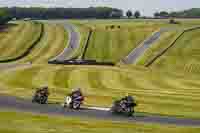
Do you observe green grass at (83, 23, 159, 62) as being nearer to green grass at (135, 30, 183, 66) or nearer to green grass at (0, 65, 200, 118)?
green grass at (135, 30, 183, 66)

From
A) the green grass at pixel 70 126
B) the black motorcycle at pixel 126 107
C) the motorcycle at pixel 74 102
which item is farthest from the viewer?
the motorcycle at pixel 74 102

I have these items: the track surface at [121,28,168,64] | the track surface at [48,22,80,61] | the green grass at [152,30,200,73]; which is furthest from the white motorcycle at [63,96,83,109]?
the track surface at [48,22,80,61]

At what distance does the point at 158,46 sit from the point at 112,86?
219 feet

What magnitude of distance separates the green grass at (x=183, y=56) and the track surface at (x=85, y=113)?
67.6 meters

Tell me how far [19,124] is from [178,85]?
4373 centimetres

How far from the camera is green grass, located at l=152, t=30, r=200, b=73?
113 meters

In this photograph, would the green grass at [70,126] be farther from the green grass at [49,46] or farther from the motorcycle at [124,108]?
the green grass at [49,46]

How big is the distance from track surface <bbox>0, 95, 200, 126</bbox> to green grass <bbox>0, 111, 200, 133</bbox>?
2.18 m

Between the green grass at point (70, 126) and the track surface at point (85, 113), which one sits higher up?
the green grass at point (70, 126)

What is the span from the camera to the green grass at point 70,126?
30.3 meters

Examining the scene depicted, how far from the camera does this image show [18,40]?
495ft

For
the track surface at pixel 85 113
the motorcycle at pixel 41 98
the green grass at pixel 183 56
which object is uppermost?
the motorcycle at pixel 41 98

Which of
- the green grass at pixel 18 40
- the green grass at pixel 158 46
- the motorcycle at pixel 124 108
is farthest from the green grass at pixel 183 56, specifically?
the motorcycle at pixel 124 108

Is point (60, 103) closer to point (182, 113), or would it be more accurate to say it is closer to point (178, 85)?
point (182, 113)
